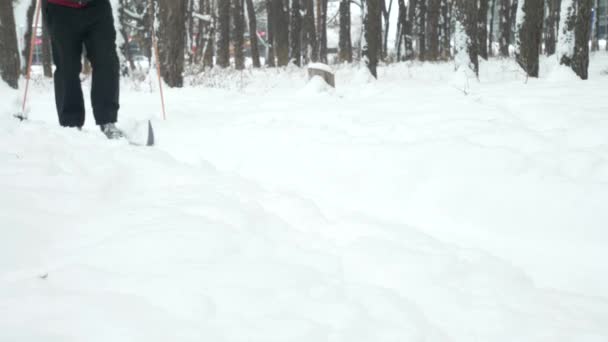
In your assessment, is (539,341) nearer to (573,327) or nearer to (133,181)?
(573,327)

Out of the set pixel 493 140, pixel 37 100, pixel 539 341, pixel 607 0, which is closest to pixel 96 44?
pixel 493 140

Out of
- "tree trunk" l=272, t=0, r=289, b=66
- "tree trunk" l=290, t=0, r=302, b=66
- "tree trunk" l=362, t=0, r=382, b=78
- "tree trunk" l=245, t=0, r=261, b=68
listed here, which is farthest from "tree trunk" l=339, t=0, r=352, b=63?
"tree trunk" l=362, t=0, r=382, b=78

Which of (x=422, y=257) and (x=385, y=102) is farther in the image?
(x=385, y=102)

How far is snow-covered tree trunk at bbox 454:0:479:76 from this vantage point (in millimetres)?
8703

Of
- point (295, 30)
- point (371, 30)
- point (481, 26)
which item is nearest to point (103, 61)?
point (371, 30)

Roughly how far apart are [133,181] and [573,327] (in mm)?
2122

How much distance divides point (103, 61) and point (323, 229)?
8.49ft

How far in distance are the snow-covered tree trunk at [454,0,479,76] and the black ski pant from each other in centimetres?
645

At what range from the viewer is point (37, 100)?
7566 millimetres

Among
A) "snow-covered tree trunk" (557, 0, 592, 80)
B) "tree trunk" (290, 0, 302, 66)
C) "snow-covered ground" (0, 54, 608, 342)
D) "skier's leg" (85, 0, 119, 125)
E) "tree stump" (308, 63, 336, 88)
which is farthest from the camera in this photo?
"tree trunk" (290, 0, 302, 66)

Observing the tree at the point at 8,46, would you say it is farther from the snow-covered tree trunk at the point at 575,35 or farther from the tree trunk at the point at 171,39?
the snow-covered tree trunk at the point at 575,35

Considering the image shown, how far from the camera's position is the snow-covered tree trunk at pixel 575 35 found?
23.3 ft

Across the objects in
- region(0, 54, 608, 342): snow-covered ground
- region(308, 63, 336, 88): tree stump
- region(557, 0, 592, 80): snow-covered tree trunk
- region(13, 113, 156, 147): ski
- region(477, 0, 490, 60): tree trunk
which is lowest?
region(0, 54, 608, 342): snow-covered ground

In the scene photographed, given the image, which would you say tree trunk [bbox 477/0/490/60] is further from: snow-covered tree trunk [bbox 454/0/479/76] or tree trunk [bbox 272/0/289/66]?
tree trunk [bbox 272/0/289/66]
